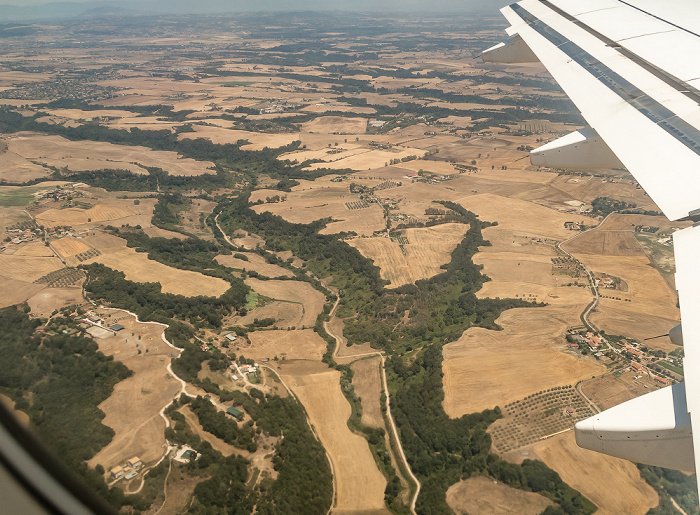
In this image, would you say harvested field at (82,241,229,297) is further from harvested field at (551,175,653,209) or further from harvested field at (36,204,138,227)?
harvested field at (551,175,653,209)

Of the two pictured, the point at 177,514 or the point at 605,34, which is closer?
the point at 605,34

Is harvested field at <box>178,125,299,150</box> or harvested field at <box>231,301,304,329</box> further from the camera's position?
harvested field at <box>178,125,299,150</box>

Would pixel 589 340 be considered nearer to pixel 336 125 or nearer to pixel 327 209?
pixel 327 209

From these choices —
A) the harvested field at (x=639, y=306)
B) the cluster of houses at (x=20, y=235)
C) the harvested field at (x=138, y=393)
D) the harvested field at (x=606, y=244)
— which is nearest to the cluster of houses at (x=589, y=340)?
the harvested field at (x=639, y=306)

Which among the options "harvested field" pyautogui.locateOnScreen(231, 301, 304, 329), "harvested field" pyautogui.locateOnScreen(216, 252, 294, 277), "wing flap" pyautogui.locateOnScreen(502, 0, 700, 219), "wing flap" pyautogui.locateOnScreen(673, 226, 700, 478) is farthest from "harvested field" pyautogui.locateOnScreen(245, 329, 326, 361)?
"wing flap" pyautogui.locateOnScreen(673, 226, 700, 478)

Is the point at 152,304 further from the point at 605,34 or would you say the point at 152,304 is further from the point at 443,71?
the point at 443,71

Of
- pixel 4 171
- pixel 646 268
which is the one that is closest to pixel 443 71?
pixel 4 171
